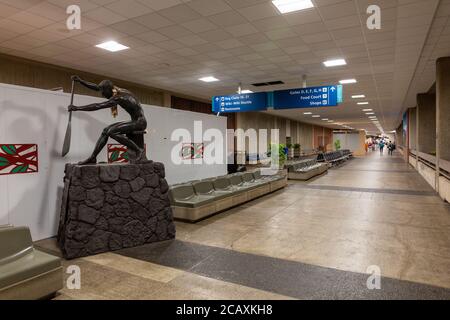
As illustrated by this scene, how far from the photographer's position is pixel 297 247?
4.18m

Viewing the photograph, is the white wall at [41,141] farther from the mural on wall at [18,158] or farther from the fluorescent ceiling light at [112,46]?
the fluorescent ceiling light at [112,46]

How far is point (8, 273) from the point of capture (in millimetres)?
2531

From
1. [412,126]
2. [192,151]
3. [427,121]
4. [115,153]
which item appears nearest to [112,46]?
[115,153]

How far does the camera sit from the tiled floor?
9.84ft

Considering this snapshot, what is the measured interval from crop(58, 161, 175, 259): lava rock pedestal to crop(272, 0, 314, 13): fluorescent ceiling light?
3.18 m

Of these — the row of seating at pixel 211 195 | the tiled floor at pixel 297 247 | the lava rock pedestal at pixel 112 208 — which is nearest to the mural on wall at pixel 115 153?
the row of seating at pixel 211 195

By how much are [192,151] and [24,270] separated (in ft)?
19.6

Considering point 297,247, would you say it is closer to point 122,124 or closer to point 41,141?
point 122,124

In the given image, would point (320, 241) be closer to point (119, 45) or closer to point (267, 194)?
point (267, 194)

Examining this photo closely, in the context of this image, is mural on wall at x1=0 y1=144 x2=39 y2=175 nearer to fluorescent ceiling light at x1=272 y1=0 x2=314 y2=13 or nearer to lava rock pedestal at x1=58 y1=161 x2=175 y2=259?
lava rock pedestal at x1=58 y1=161 x2=175 y2=259

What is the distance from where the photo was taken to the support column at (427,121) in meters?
12.8

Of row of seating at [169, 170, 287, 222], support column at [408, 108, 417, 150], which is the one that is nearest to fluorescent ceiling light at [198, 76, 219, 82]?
row of seating at [169, 170, 287, 222]

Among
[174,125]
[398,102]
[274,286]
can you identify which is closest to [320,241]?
[274,286]

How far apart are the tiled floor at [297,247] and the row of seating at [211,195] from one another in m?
0.25
